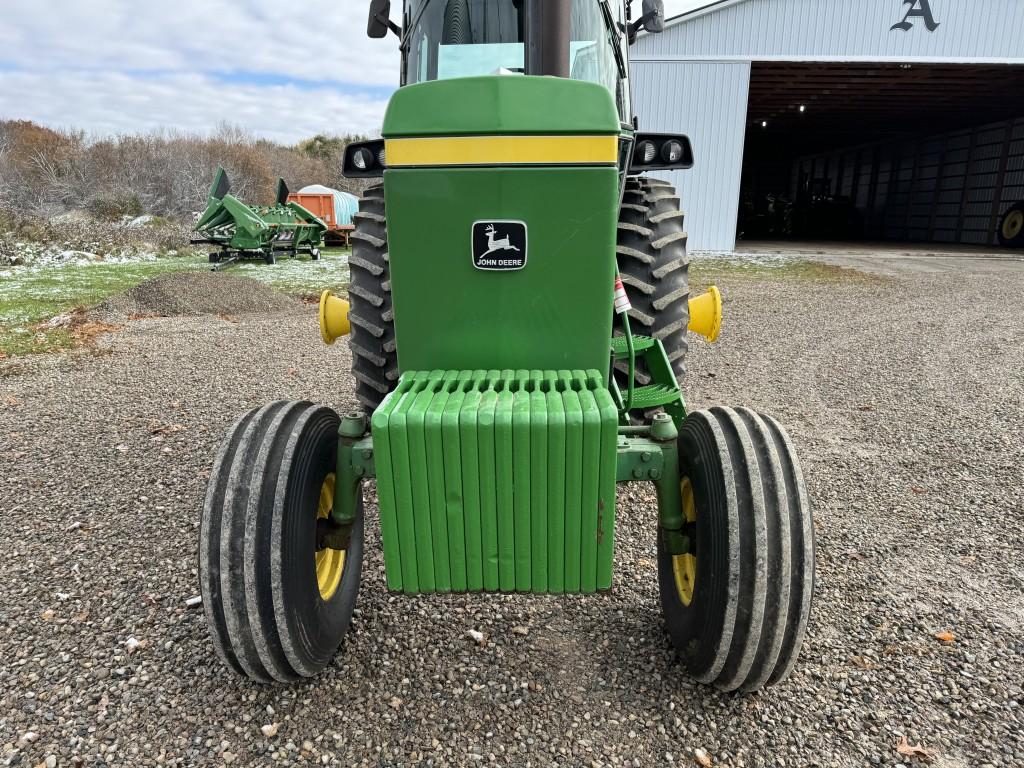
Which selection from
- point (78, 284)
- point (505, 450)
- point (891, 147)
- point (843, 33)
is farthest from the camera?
point (891, 147)

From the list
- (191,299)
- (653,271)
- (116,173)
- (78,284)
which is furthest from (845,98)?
(116,173)

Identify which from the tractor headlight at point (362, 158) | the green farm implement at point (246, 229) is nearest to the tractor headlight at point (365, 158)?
the tractor headlight at point (362, 158)

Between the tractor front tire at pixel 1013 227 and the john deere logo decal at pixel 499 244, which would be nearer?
the john deere logo decal at pixel 499 244

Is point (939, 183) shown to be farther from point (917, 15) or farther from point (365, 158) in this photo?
point (365, 158)

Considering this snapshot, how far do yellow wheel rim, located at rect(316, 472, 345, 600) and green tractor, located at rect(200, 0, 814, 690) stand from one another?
0.5 inches

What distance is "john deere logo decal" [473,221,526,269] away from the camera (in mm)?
2043

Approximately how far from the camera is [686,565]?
231 centimetres

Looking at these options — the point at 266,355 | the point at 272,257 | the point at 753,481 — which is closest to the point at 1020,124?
the point at 272,257

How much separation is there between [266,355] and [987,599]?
5.72 meters

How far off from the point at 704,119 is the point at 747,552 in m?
15.2

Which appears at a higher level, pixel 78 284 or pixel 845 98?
pixel 845 98

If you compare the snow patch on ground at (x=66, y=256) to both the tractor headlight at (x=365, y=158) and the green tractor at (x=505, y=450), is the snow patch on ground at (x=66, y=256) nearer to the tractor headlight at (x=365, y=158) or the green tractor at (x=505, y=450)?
the tractor headlight at (x=365, y=158)

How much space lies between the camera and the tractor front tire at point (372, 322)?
311 centimetres

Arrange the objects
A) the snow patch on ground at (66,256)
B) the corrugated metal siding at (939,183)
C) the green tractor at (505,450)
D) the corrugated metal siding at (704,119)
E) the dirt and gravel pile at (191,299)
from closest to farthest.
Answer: the green tractor at (505,450)
the dirt and gravel pile at (191,299)
the snow patch on ground at (66,256)
the corrugated metal siding at (704,119)
the corrugated metal siding at (939,183)
